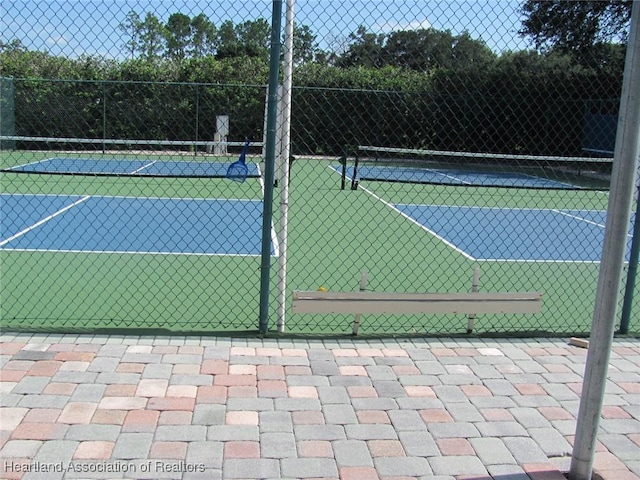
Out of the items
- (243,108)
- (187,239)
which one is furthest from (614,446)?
(243,108)

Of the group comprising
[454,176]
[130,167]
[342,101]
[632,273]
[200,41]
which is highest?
[200,41]

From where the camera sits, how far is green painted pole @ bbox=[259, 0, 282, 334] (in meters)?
4.19

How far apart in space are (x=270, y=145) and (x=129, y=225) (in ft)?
18.9

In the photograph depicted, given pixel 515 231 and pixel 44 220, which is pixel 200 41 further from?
pixel 515 231

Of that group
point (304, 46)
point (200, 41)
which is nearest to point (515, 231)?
point (304, 46)

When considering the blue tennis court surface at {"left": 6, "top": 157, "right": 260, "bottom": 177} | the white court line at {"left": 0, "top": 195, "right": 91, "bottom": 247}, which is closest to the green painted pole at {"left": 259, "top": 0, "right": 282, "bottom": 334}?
the white court line at {"left": 0, "top": 195, "right": 91, "bottom": 247}

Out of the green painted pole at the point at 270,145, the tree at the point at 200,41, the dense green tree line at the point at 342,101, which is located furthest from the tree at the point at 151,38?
the green painted pole at the point at 270,145

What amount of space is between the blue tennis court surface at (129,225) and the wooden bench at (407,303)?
313 cm

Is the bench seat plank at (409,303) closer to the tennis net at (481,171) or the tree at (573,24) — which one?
the tennis net at (481,171)

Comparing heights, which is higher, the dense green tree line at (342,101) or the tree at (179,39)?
the tree at (179,39)

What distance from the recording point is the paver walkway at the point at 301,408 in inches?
116

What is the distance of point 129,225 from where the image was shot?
9547 mm

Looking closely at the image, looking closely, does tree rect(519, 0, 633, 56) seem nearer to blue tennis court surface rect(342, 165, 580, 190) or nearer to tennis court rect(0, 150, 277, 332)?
blue tennis court surface rect(342, 165, 580, 190)

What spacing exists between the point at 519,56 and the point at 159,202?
1380 cm
